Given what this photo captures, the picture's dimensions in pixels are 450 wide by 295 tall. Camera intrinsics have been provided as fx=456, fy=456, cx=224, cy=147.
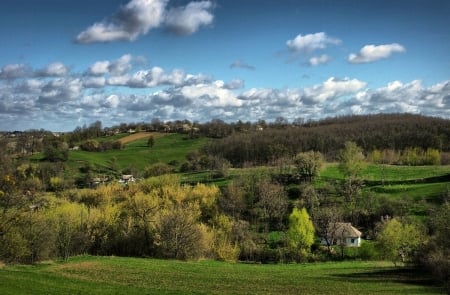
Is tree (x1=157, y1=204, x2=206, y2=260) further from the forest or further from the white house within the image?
the white house

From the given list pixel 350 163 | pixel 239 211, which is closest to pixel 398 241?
pixel 239 211

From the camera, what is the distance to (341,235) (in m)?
78.1

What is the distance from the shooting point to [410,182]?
117 meters

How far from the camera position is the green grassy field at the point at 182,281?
29.8 metres

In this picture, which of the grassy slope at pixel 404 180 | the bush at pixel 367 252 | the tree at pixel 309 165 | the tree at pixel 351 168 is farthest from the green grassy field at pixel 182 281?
the tree at pixel 309 165

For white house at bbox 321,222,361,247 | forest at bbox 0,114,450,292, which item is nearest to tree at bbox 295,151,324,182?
forest at bbox 0,114,450,292

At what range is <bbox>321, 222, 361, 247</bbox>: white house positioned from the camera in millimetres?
79125

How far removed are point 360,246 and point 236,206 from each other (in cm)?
2932

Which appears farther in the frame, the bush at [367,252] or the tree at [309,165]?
the tree at [309,165]

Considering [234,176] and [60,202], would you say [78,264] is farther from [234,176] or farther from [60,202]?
[234,176]

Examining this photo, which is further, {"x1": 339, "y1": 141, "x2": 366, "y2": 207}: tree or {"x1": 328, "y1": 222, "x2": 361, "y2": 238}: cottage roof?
{"x1": 339, "y1": 141, "x2": 366, "y2": 207}: tree

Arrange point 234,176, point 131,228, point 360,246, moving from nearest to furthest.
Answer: point 131,228 → point 360,246 → point 234,176

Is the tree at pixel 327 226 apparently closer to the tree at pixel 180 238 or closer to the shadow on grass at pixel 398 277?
the tree at pixel 180 238

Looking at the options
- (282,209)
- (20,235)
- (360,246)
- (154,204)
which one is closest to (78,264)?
(20,235)
